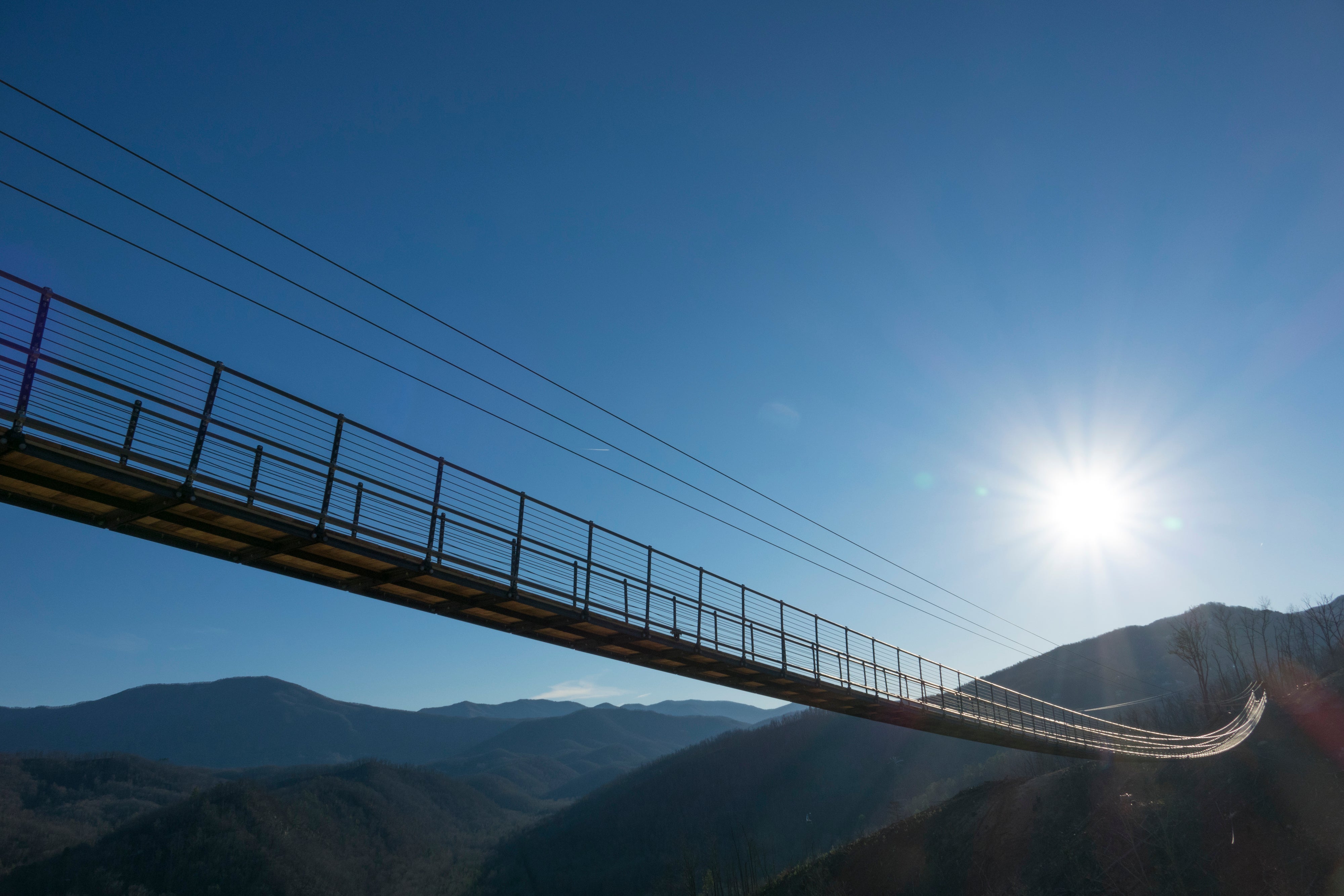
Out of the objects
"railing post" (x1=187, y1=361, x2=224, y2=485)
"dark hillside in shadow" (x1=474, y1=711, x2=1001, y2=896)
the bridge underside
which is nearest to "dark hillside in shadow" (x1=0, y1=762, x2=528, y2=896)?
"dark hillside in shadow" (x1=474, y1=711, x2=1001, y2=896)

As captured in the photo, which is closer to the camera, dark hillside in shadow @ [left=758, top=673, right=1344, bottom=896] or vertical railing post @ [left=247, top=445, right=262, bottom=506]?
vertical railing post @ [left=247, top=445, right=262, bottom=506]

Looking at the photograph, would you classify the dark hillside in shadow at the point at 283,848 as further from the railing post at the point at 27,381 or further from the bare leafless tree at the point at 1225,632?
the bare leafless tree at the point at 1225,632

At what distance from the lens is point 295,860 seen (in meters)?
110

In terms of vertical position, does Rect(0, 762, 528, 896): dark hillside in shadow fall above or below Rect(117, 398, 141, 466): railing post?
below

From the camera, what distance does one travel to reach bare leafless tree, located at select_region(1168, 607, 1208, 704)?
66.2 metres

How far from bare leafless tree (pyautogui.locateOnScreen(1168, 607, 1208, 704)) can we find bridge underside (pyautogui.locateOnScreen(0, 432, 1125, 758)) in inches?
2363

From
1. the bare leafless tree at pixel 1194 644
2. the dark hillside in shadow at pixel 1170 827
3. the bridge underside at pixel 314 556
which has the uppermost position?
the bare leafless tree at pixel 1194 644

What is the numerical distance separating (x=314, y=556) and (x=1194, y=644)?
77.8 m

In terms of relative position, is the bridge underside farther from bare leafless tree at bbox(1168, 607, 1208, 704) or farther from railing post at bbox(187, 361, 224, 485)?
bare leafless tree at bbox(1168, 607, 1208, 704)

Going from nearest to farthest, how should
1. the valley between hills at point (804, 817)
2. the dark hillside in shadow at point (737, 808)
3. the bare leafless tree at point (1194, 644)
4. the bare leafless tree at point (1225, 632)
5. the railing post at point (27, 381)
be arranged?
1. the railing post at point (27, 381)
2. the valley between hills at point (804, 817)
3. the bare leafless tree at point (1194, 644)
4. the bare leafless tree at point (1225, 632)
5. the dark hillside in shadow at point (737, 808)

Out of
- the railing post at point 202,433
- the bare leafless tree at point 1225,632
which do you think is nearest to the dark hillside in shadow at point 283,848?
the railing post at point 202,433

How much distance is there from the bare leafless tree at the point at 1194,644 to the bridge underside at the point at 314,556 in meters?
60.0

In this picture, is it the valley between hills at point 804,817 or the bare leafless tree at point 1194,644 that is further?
the bare leafless tree at point 1194,644

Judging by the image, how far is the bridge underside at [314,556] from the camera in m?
9.47
